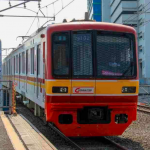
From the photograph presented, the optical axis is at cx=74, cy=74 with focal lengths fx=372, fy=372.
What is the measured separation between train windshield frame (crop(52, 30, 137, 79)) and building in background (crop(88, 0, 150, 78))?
4106 centimetres

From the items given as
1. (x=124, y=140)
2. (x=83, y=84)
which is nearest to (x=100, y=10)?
(x=124, y=140)

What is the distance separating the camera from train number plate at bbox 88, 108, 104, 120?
26.8 feet

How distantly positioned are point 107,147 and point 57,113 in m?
1.32

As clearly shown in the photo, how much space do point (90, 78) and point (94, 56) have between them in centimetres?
49

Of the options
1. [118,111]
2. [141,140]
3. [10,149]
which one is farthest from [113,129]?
[10,149]

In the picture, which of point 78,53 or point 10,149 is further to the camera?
point 78,53

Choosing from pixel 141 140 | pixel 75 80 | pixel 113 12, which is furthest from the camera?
pixel 113 12

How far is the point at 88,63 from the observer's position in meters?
8.08

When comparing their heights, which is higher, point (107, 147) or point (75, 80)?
point (75, 80)

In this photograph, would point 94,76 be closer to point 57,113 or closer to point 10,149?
point 57,113

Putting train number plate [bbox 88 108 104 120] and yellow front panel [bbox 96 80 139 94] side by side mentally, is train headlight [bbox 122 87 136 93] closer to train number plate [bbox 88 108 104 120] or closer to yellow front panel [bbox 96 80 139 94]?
yellow front panel [bbox 96 80 139 94]

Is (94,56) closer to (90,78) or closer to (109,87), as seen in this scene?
(90,78)

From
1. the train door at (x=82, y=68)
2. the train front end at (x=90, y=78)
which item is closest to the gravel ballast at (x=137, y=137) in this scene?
the train front end at (x=90, y=78)

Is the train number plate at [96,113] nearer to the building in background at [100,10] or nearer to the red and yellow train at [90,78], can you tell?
the red and yellow train at [90,78]
